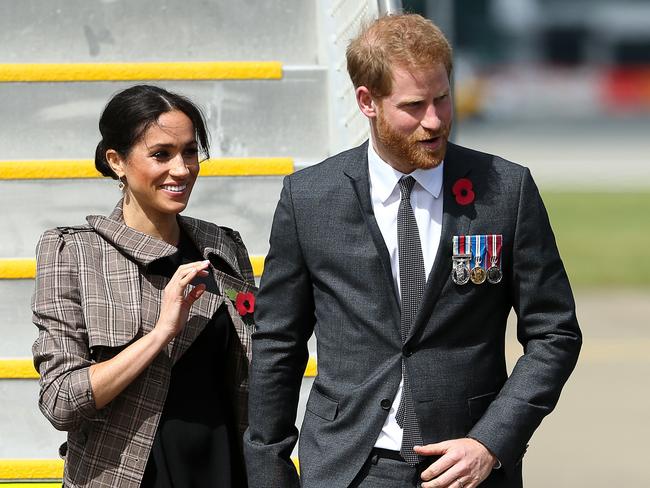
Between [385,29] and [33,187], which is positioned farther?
[33,187]

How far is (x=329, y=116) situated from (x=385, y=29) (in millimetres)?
1662

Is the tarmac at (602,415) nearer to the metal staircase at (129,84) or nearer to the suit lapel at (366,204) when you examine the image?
the metal staircase at (129,84)

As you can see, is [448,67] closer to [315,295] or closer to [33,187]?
[315,295]

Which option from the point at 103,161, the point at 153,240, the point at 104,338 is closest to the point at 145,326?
the point at 104,338

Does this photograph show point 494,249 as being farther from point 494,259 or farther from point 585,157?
point 585,157

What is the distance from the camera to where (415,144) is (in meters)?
2.74

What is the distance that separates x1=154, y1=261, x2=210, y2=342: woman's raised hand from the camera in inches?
116

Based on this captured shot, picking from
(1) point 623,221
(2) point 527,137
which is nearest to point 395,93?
(1) point 623,221

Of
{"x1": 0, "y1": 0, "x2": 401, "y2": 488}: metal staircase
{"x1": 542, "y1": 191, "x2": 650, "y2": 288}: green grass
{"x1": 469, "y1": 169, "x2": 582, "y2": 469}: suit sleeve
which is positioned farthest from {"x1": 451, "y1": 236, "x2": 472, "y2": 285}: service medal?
{"x1": 542, "y1": 191, "x2": 650, "y2": 288}: green grass

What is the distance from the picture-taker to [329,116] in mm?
4430

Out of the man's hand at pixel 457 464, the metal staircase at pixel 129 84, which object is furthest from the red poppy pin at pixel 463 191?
the metal staircase at pixel 129 84

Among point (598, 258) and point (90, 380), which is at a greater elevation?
point (90, 380)

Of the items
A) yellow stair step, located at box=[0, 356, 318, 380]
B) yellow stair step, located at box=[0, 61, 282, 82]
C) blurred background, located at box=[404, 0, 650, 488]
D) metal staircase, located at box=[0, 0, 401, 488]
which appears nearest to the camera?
yellow stair step, located at box=[0, 356, 318, 380]

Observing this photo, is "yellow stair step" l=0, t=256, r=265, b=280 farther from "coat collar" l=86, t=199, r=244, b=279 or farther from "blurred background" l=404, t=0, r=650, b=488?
"blurred background" l=404, t=0, r=650, b=488
